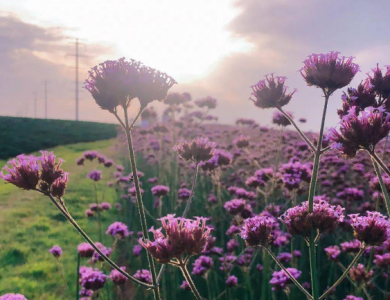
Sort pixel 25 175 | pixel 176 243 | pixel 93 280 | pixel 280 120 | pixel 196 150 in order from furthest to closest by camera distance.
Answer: pixel 280 120 → pixel 93 280 → pixel 196 150 → pixel 25 175 → pixel 176 243

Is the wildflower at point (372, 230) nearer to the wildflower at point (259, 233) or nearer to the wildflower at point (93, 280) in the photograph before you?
the wildflower at point (259, 233)

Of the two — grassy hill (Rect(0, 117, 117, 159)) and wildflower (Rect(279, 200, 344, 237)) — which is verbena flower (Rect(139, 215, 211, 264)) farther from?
grassy hill (Rect(0, 117, 117, 159))

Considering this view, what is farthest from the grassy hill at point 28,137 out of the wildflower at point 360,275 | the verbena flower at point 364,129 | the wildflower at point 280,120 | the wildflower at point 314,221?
the verbena flower at point 364,129

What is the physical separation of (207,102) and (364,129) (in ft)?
29.9

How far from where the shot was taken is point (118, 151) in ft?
69.1

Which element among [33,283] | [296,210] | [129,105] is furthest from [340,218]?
[33,283]

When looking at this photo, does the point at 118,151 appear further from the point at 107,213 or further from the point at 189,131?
the point at 107,213

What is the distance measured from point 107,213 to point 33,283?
4315 millimetres

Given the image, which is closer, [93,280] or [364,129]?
[364,129]

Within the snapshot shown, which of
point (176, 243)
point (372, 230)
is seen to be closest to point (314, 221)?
point (372, 230)

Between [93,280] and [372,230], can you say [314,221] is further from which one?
[93,280]

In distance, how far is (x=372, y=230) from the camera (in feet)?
7.34

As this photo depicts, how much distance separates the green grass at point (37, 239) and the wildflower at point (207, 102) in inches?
160

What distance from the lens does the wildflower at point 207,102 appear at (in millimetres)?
11180
